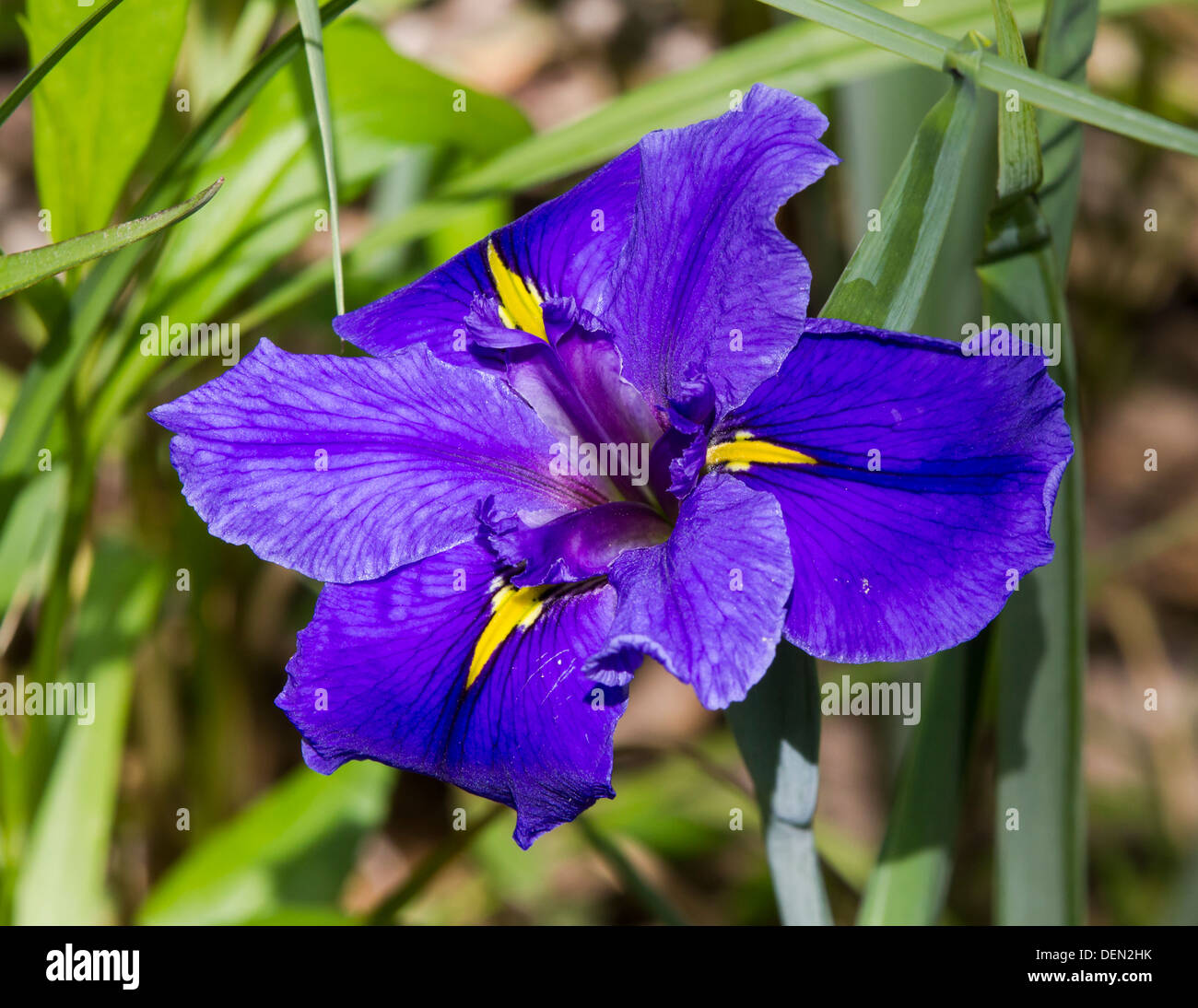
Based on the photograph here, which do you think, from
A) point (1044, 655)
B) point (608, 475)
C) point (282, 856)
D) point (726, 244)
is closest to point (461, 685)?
point (608, 475)

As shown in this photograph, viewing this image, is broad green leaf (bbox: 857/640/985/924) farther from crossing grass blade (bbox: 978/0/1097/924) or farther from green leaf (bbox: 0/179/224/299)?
green leaf (bbox: 0/179/224/299)

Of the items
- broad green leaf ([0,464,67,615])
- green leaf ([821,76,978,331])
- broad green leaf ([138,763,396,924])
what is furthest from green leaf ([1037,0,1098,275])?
broad green leaf ([138,763,396,924])

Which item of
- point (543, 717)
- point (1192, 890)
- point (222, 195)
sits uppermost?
point (222, 195)

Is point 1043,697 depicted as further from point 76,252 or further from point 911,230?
point 76,252

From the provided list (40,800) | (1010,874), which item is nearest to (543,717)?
(1010,874)

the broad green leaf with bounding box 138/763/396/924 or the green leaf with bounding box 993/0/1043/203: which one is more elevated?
the green leaf with bounding box 993/0/1043/203

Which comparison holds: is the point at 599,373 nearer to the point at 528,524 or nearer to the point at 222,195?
the point at 528,524
